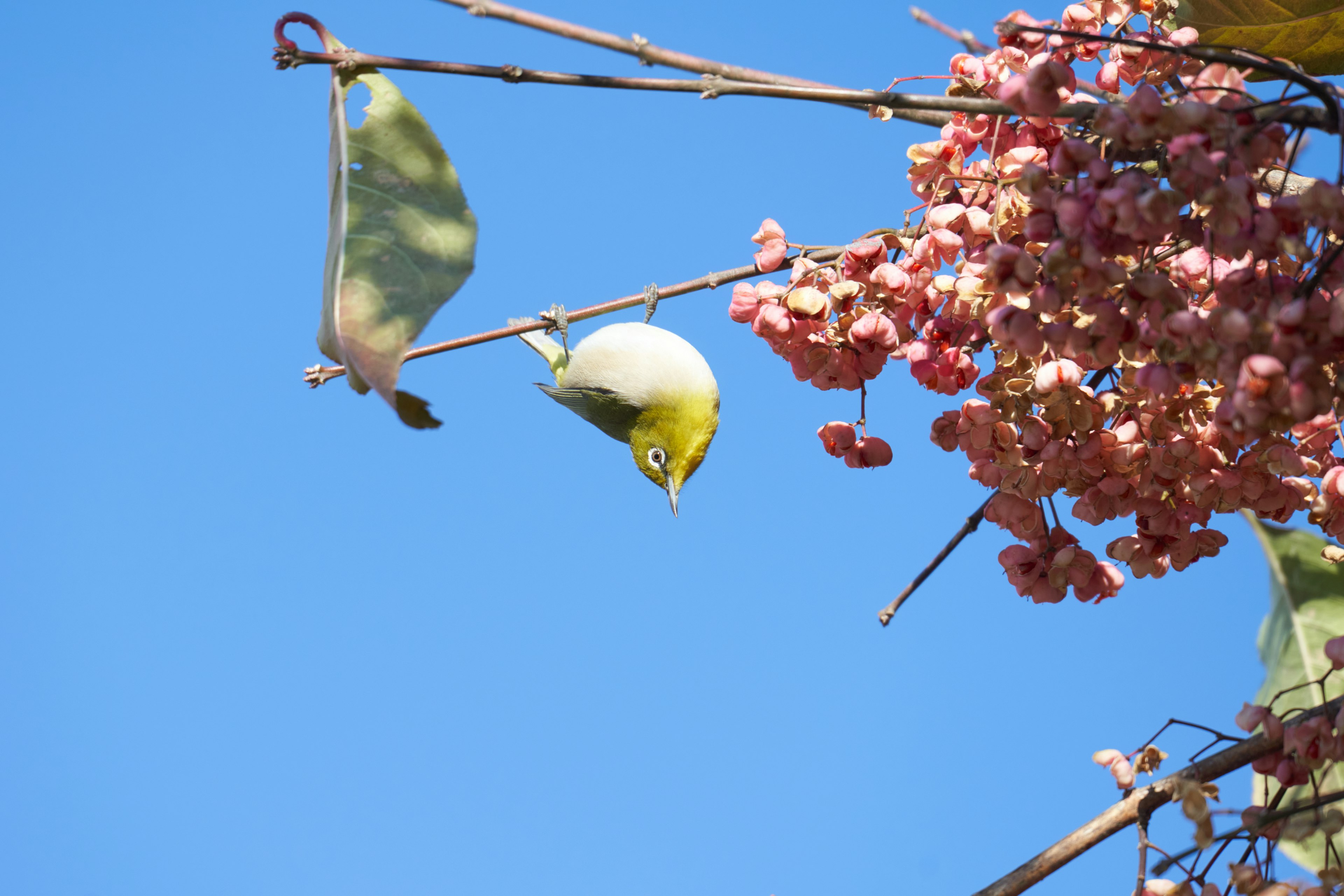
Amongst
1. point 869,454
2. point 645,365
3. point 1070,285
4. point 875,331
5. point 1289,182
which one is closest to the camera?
point 1070,285

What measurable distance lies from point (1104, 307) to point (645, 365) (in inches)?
69.1

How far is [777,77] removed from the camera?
1.14 m

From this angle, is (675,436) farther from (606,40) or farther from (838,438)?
(606,40)

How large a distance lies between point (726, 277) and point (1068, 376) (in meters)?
0.58

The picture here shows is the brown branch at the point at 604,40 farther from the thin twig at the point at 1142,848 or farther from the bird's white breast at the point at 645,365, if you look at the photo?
the bird's white breast at the point at 645,365

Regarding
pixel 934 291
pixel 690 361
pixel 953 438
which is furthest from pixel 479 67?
pixel 690 361

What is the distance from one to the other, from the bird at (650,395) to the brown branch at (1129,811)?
1.63 m

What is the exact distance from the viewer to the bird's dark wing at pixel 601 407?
2830 millimetres

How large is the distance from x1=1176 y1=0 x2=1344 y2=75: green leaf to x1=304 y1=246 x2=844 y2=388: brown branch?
0.58 metres

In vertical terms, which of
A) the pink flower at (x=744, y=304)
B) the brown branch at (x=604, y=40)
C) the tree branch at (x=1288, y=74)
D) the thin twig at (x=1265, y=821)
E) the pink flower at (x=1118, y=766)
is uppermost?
the pink flower at (x=744, y=304)

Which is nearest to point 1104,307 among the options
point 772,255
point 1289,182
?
point 1289,182

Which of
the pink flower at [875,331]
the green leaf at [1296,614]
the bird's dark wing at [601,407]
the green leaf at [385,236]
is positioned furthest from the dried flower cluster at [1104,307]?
the green leaf at [1296,614]

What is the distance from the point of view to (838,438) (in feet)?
5.82

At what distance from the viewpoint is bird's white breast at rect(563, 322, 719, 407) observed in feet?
8.91
